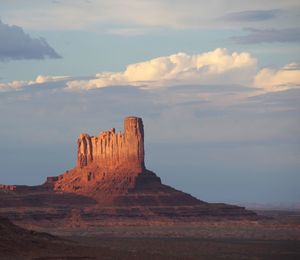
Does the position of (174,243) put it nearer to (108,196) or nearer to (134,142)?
(108,196)

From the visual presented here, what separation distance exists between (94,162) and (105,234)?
4347 centimetres

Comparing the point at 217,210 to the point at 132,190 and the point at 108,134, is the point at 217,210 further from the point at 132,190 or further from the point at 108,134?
the point at 108,134

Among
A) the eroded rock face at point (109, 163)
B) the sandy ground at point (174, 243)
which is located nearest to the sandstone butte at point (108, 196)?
the eroded rock face at point (109, 163)

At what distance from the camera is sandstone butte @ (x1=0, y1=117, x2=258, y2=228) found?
17112 cm

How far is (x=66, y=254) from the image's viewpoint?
325 feet

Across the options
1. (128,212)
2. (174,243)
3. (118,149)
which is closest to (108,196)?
(128,212)

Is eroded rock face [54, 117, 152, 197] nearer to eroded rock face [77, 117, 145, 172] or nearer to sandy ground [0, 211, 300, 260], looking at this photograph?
eroded rock face [77, 117, 145, 172]

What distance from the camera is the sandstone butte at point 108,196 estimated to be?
561 ft

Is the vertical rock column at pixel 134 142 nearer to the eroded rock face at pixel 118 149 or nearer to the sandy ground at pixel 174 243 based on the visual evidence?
the eroded rock face at pixel 118 149

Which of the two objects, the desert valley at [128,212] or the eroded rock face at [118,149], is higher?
the eroded rock face at [118,149]

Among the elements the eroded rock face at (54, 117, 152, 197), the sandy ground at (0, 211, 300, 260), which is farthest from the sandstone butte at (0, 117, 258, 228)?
the sandy ground at (0, 211, 300, 260)

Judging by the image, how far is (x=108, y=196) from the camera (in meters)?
180

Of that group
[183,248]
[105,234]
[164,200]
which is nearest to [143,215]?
[164,200]

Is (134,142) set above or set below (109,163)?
above
